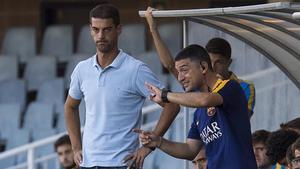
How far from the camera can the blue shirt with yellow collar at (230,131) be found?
20.4ft

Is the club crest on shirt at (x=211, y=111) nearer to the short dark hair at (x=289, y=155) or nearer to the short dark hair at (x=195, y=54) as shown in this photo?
the short dark hair at (x=195, y=54)

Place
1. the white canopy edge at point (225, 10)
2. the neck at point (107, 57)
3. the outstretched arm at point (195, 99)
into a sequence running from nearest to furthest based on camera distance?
the white canopy edge at point (225, 10) → the outstretched arm at point (195, 99) → the neck at point (107, 57)

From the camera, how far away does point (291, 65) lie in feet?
25.8

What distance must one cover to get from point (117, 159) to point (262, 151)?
1500 mm

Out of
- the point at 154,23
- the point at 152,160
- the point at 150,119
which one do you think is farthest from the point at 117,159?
the point at 150,119

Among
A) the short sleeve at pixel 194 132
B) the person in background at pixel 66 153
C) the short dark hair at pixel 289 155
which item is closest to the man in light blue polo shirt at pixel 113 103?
the short sleeve at pixel 194 132

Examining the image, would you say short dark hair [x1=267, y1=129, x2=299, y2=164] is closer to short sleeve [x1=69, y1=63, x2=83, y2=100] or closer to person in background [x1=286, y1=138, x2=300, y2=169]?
person in background [x1=286, y1=138, x2=300, y2=169]

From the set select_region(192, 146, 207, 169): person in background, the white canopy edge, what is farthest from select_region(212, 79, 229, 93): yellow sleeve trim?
select_region(192, 146, 207, 169): person in background

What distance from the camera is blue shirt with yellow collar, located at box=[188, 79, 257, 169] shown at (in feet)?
20.4

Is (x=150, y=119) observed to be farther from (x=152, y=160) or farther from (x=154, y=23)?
(x=154, y=23)

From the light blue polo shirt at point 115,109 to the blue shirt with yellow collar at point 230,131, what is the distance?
574 mm

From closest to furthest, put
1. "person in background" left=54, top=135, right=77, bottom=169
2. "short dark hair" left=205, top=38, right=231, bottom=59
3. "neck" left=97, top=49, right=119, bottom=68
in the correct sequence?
"neck" left=97, top=49, right=119, bottom=68 → "short dark hair" left=205, top=38, right=231, bottom=59 → "person in background" left=54, top=135, right=77, bottom=169

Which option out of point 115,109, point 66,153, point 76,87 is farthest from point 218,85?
point 66,153

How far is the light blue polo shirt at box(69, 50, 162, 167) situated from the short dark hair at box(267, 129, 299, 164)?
83 centimetres
